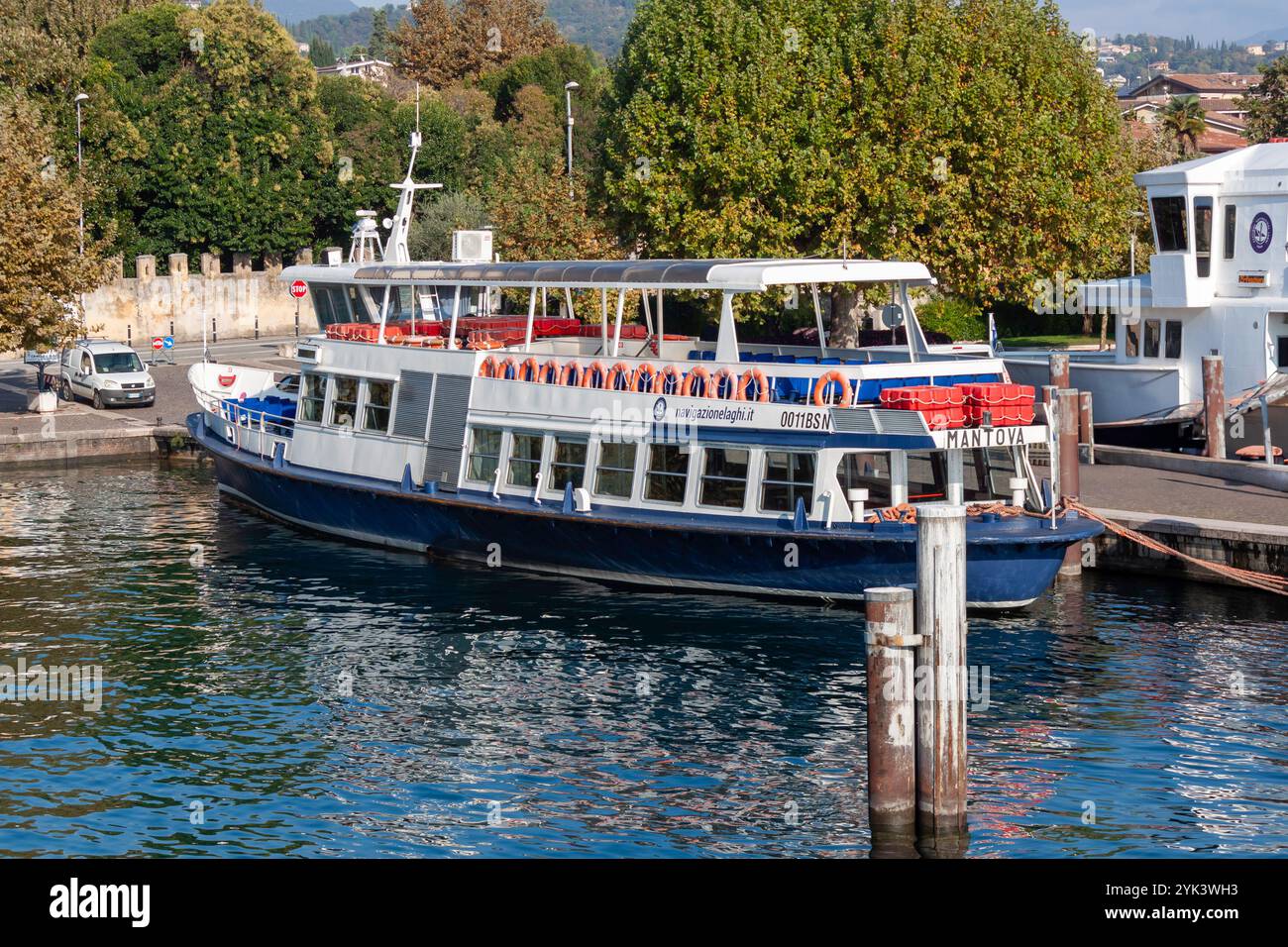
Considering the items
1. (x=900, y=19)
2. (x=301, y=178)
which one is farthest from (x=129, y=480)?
(x=301, y=178)

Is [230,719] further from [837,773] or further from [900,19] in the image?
[900,19]

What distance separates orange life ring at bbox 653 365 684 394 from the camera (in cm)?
2967

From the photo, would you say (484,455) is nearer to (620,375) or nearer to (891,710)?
(620,375)

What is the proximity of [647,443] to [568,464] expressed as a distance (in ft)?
6.73

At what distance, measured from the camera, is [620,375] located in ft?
100

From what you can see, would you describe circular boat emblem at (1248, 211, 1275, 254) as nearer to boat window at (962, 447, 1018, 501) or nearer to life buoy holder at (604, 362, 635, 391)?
boat window at (962, 447, 1018, 501)

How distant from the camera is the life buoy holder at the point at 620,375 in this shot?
3042cm

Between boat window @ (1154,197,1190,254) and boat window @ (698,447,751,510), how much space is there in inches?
746

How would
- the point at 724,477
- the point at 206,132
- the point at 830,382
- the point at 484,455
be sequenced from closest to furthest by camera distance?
the point at 830,382 → the point at 724,477 → the point at 484,455 → the point at 206,132

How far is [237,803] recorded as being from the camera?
20.0 metres

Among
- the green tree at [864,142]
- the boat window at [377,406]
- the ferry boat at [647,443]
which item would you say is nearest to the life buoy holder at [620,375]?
the ferry boat at [647,443]

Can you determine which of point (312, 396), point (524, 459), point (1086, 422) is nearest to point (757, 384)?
point (524, 459)

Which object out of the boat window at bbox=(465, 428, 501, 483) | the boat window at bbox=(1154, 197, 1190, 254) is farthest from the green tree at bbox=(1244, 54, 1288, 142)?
the boat window at bbox=(465, 428, 501, 483)
